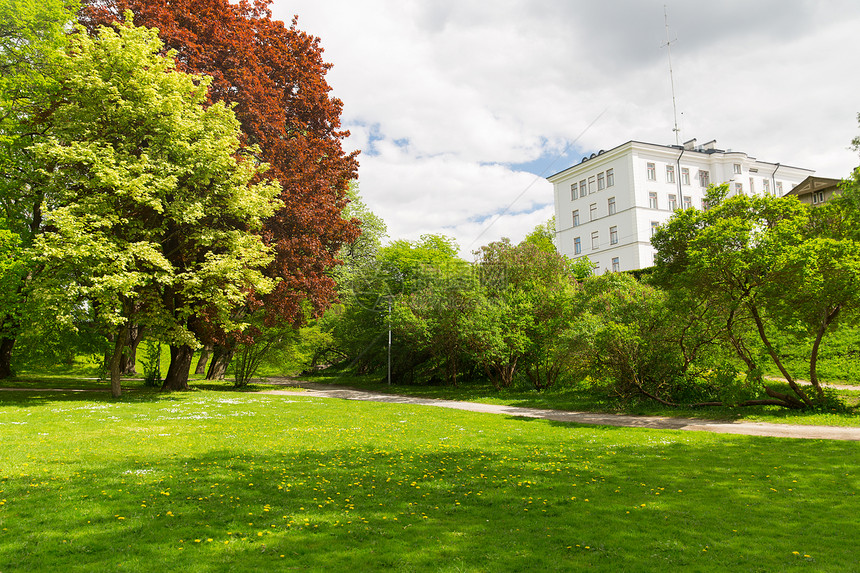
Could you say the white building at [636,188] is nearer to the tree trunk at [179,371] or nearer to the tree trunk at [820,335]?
the tree trunk at [820,335]

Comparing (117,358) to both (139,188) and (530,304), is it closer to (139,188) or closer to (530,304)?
(139,188)

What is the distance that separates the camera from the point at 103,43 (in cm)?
1875

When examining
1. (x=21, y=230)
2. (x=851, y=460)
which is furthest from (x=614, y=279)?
(x=21, y=230)

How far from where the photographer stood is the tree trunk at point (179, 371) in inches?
998

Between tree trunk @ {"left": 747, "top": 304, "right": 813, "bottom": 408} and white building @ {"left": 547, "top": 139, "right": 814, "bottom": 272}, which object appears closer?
tree trunk @ {"left": 747, "top": 304, "right": 813, "bottom": 408}

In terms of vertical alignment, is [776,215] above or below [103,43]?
below

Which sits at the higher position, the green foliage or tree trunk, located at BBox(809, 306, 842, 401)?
the green foliage

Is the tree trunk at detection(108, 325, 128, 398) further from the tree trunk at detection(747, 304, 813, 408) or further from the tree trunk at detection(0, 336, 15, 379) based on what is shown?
the tree trunk at detection(747, 304, 813, 408)

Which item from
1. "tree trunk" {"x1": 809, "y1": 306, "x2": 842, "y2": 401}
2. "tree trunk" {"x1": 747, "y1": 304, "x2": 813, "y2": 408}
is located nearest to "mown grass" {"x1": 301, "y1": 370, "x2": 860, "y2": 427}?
"tree trunk" {"x1": 747, "y1": 304, "x2": 813, "y2": 408}

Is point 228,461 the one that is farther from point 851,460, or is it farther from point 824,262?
point 824,262

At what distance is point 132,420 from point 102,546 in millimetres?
10941

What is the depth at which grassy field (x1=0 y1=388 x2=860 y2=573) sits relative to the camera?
5.12m

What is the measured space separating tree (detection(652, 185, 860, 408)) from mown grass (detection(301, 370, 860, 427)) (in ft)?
3.06

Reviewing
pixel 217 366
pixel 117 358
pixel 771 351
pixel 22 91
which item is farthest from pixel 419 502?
pixel 217 366
